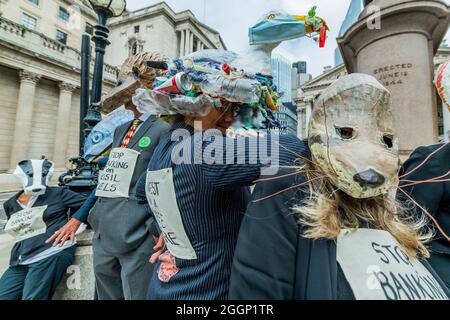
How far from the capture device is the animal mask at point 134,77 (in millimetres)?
1997

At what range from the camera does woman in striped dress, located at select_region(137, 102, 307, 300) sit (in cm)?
95

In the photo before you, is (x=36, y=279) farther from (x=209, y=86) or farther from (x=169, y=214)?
(x=209, y=86)

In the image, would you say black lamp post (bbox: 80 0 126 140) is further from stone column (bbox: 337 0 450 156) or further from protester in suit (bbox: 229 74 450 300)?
stone column (bbox: 337 0 450 156)

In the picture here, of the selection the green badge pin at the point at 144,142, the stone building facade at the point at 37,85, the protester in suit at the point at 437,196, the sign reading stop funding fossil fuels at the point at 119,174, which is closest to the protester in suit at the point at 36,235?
the sign reading stop funding fossil fuels at the point at 119,174

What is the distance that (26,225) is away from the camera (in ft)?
7.86

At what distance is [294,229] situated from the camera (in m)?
0.85

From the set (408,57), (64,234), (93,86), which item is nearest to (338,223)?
(64,234)

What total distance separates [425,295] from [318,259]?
366 millimetres

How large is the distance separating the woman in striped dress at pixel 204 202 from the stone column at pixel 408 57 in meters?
3.81

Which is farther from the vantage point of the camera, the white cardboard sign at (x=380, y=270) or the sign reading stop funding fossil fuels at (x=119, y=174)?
the sign reading stop funding fossil fuels at (x=119, y=174)

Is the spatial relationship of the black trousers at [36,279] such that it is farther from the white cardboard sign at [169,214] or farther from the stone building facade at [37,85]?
the stone building facade at [37,85]

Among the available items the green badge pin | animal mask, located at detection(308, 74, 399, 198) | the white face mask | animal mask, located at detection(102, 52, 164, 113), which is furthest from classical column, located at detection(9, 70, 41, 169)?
animal mask, located at detection(308, 74, 399, 198)
